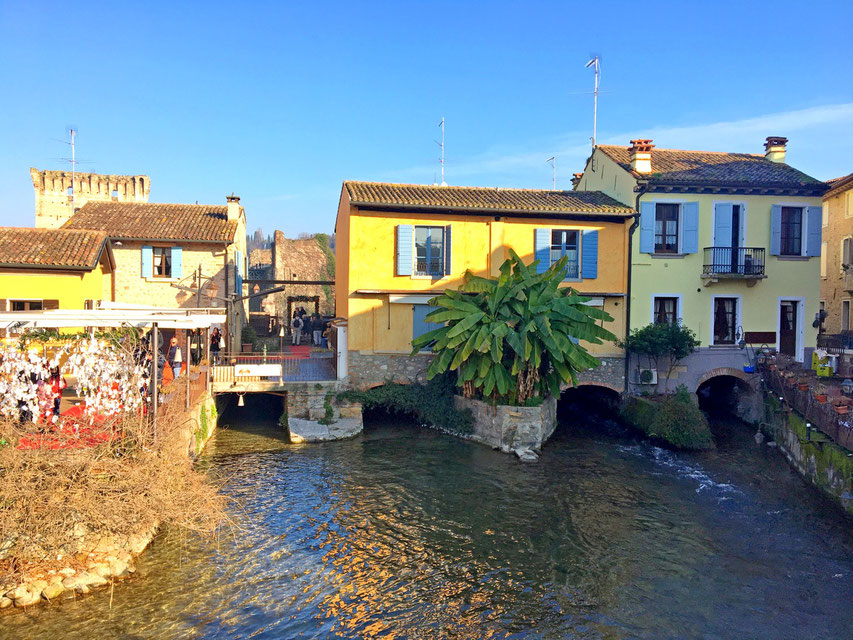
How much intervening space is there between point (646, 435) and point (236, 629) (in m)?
16.0

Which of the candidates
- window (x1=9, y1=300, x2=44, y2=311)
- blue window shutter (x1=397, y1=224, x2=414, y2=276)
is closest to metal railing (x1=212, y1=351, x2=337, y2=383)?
blue window shutter (x1=397, y1=224, x2=414, y2=276)

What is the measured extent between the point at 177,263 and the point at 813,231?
25.6 metres

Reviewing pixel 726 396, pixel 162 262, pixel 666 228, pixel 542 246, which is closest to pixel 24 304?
pixel 162 262

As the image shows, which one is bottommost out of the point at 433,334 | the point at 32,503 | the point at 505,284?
the point at 32,503

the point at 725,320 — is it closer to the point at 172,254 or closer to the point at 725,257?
the point at 725,257

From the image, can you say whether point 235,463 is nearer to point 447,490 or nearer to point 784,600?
point 447,490

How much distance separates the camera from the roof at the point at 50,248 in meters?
19.2

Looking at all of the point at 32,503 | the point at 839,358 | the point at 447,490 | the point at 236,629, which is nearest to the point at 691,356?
the point at 839,358

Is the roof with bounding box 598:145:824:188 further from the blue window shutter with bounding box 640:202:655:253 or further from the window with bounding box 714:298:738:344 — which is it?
the window with bounding box 714:298:738:344

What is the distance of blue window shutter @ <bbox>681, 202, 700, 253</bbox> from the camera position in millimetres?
22984

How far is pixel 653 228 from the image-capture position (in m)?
23.0

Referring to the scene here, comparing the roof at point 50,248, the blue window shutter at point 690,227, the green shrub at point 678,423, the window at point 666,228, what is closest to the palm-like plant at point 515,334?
the green shrub at point 678,423

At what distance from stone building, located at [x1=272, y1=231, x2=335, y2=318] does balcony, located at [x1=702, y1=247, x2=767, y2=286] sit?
22.4 m

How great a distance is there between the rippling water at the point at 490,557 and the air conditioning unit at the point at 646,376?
4799mm
